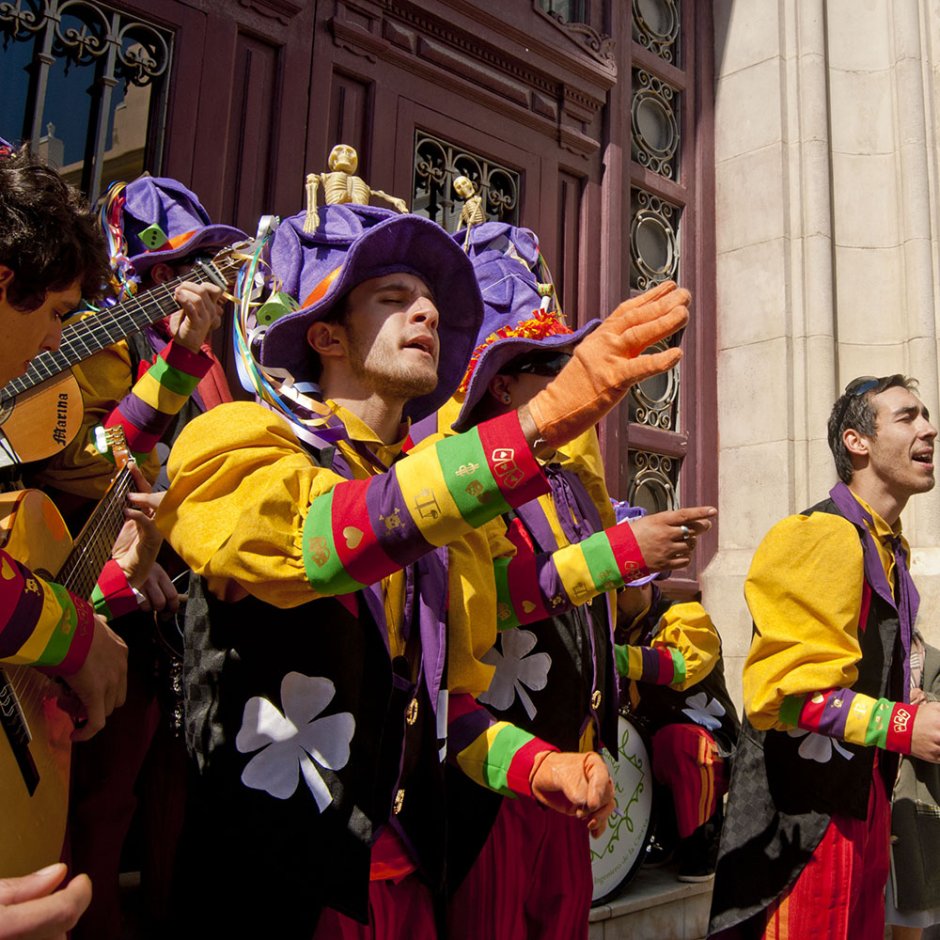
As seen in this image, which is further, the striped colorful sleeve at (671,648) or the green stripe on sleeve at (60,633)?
the striped colorful sleeve at (671,648)

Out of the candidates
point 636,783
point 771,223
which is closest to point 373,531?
point 636,783

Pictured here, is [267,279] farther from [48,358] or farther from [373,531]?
[373,531]

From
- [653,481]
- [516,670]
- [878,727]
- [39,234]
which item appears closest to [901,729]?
[878,727]

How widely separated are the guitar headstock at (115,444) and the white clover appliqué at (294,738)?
778 mm

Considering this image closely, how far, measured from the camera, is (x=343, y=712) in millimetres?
1602

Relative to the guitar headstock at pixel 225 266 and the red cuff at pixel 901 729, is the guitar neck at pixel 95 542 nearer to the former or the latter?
the guitar headstock at pixel 225 266

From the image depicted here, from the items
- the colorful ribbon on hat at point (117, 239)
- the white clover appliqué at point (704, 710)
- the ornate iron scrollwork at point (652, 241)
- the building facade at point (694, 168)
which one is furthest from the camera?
the ornate iron scrollwork at point (652, 241)

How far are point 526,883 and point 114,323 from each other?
1.81 m

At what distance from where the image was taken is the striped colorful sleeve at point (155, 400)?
2.53m

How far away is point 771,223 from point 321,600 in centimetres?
487

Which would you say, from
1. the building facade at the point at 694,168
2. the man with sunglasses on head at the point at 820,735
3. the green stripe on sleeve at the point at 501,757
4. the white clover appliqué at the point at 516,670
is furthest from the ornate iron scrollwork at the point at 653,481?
the green stripe on sleeve at the point at 501,757

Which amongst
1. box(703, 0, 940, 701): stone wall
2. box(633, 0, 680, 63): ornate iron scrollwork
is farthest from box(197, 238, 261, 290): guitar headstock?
box(633, 0, 680, 63): ornate iron scrollwork

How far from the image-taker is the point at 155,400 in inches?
99.6

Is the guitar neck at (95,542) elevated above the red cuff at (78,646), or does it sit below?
above
